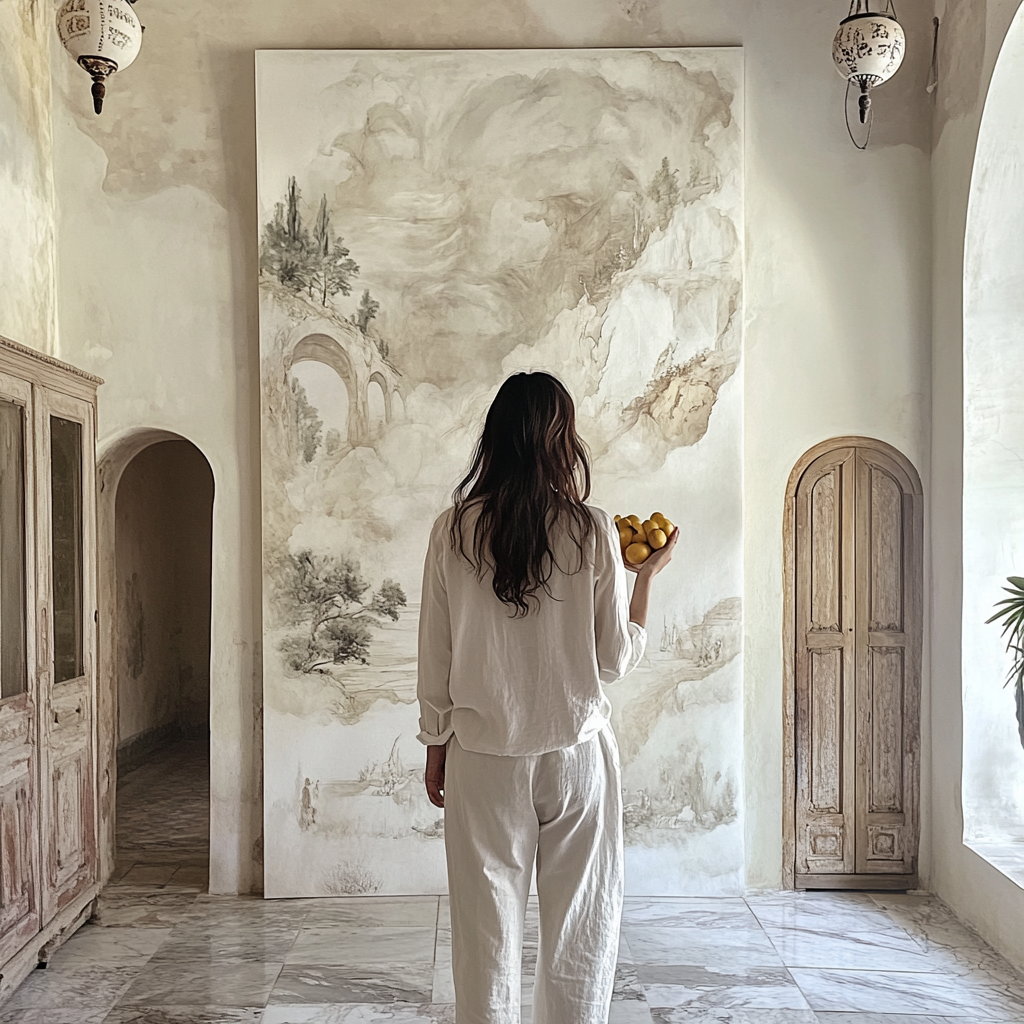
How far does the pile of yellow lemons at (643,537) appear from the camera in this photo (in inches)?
113

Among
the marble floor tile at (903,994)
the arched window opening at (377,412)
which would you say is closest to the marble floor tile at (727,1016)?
the marble floor tile at (903,994)

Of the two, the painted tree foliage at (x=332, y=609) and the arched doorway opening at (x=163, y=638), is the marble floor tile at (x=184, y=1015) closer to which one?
the painted tree foliage at (x=332, y=609)

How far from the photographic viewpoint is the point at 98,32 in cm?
344

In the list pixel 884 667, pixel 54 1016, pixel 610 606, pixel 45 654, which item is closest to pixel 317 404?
pixel 45 654

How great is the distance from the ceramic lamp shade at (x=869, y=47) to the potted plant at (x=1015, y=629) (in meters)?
2.09

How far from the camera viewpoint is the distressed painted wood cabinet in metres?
3.62

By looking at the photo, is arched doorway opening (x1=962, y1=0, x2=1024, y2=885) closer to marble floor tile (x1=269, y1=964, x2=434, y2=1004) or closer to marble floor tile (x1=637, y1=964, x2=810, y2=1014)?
marble floor tile (x1=637, y1=964, x2=810, y2=1014)

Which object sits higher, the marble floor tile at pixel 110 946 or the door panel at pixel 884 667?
the door panel at pixel 884 667

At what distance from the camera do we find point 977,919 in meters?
4.24

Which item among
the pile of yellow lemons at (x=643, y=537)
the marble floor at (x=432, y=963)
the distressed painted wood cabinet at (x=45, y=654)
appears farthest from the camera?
the distressed painted wood cabinet at (x=45, y=654)

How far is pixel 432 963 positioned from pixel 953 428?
10.5 ft

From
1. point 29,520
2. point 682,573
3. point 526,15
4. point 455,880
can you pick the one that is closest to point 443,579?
point 455,880

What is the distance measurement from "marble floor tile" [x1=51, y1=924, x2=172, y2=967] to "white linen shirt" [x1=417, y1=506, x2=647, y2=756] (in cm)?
246

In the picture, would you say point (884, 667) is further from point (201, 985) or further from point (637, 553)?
point (201, 985)
